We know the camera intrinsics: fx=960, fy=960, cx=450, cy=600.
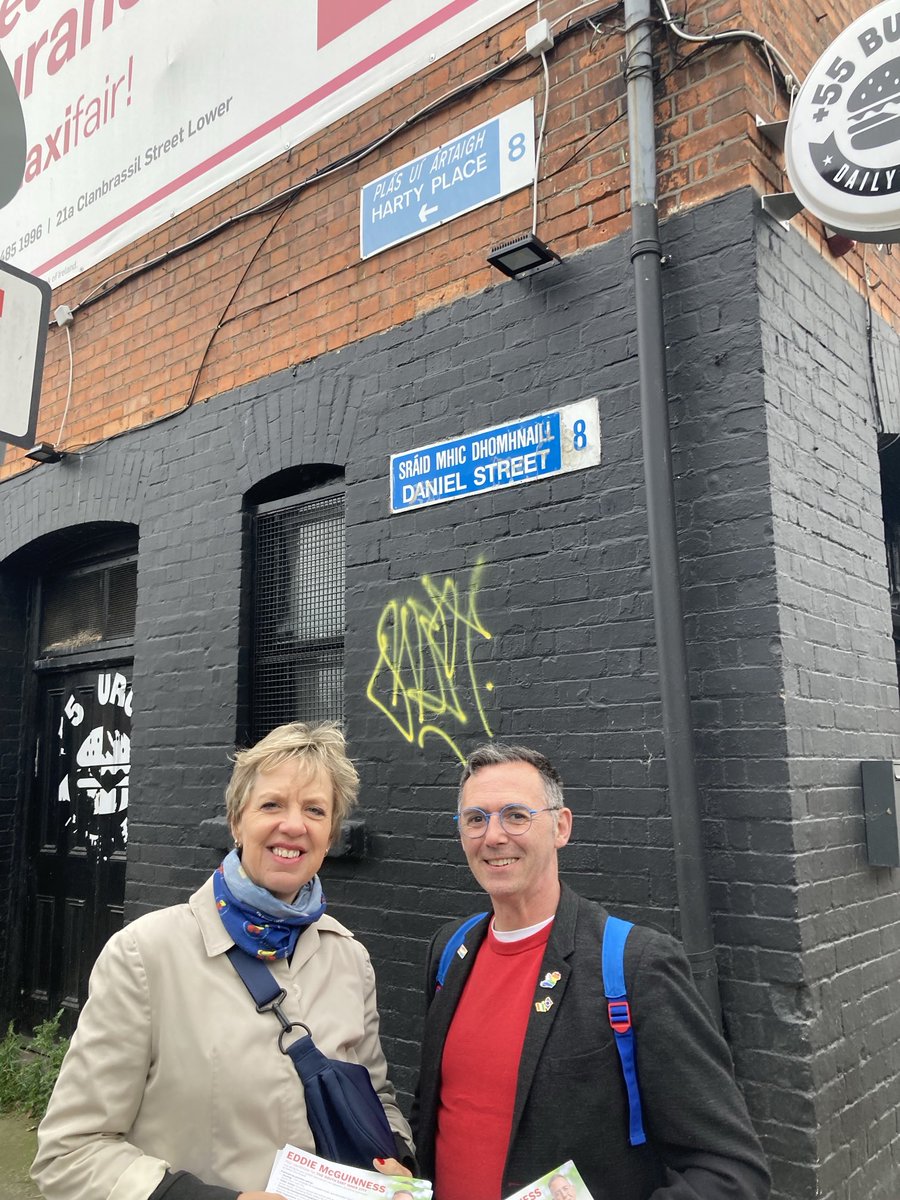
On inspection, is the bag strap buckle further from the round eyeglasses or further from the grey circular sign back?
the grey circular sign back

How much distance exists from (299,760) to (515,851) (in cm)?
58

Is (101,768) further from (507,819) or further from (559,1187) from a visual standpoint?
(559,1187)

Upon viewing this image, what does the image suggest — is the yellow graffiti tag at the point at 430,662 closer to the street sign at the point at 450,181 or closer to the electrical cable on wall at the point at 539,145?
the electrical cable on wall at the point at 539,145

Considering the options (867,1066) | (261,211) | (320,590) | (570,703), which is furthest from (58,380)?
(867,1066)

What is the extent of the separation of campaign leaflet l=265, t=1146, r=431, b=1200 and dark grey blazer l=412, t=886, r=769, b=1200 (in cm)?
21

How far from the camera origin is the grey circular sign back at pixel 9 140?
3494 millimetres

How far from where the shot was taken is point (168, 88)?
591 centimetres

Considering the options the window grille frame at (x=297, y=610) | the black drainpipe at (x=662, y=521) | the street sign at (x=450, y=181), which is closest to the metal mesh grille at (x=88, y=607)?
the window grille frame at (x=297, y=610)

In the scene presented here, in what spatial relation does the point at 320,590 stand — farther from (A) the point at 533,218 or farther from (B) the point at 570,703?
(A) the point at 533,218

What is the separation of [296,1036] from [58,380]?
17.8 feet

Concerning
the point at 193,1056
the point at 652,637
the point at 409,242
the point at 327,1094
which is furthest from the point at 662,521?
the point at 193,1056

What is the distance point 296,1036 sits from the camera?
6.73ft

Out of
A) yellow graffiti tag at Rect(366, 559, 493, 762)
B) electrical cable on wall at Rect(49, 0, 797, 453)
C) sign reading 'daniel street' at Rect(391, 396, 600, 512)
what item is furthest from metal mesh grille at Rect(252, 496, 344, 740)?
electrical cable on wall at Rect(49, 0, 797, 453)

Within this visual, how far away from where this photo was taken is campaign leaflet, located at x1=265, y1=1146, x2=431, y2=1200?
1.85 meters
